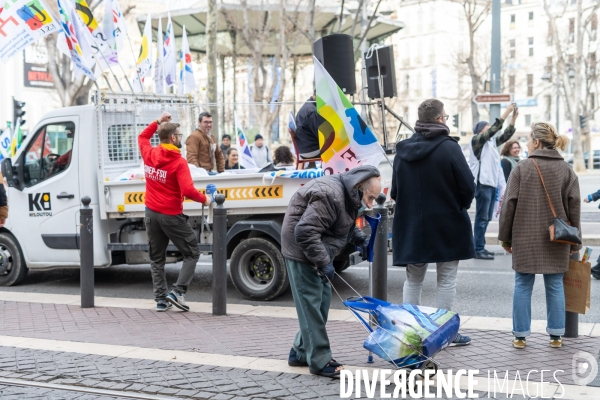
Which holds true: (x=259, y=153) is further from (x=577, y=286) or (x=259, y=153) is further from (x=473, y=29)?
(x=473, y=29)

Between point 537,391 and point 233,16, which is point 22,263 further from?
point 233,16

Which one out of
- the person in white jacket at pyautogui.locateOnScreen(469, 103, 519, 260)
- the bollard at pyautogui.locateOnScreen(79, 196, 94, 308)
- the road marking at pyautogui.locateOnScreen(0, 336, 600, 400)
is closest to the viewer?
the road marking at pyautogui.locateOnScreen(0, 336, 600, 400)

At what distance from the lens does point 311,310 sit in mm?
5297

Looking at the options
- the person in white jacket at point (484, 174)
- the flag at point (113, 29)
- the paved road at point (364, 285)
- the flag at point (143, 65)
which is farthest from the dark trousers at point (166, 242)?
the person in white jacket at point (484, 174)

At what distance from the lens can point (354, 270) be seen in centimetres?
1048

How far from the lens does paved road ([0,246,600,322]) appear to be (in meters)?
7.96

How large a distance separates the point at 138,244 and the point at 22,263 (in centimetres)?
174

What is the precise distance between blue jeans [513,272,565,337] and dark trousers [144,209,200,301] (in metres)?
3.30

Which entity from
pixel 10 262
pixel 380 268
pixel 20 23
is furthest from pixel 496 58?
pixel 380 268

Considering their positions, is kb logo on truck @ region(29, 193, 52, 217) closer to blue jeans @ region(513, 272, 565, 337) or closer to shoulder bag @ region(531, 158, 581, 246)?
blue jeans @ region(513, 272, 565, 337)

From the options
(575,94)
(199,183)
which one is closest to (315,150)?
(199,183)

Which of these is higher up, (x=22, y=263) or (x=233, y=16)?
(x=233, y=16)

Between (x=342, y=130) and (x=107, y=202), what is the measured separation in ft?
10.7

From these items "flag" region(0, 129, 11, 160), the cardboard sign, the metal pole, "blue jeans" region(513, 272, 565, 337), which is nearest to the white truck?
"blue jeans" region(513, 272, 565, 337)
